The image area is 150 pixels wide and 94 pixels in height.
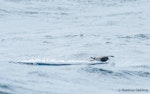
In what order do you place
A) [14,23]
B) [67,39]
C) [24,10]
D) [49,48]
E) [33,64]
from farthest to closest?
[24,10] < [14,23] < [67,39] < [49,48] < [33,64]

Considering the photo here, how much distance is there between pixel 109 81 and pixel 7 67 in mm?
2584

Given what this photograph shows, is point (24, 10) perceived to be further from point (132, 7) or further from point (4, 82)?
point (4, 82)

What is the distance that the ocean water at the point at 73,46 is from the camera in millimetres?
10375

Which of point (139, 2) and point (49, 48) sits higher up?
point (139, 2)

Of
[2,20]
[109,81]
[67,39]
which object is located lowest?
[109,81]

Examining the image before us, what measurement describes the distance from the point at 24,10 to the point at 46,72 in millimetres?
24316

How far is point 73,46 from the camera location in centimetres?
2052

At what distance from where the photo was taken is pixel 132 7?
36.8 meters

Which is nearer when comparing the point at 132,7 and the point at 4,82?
the point at 4,82

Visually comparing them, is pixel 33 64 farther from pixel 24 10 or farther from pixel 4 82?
pixel 24 10

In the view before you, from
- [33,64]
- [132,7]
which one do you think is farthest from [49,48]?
[132,7]

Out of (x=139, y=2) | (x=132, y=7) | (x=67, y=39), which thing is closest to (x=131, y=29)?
(x=67, y=39)

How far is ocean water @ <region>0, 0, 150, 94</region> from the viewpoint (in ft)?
34.0

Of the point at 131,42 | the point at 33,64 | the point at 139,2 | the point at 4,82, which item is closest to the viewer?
the point at 4,82
